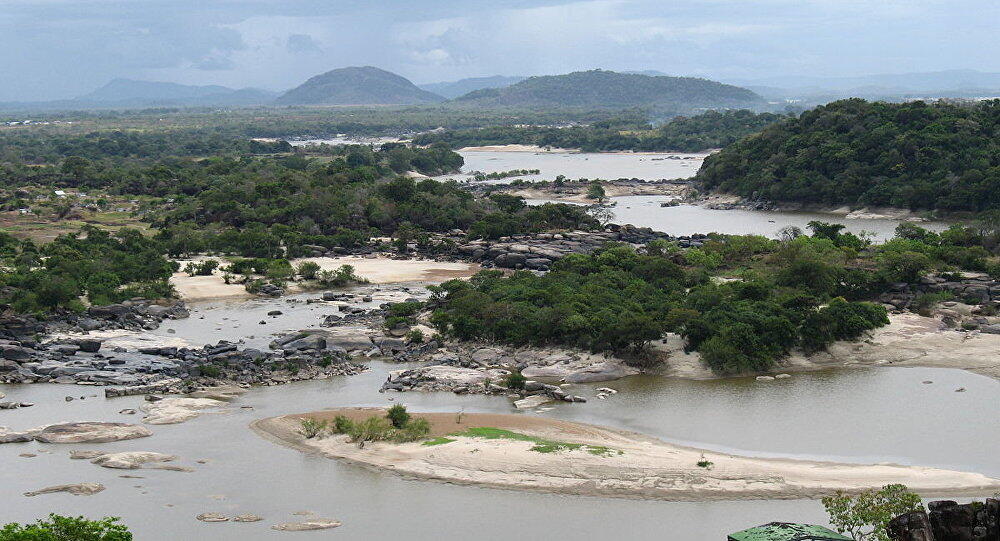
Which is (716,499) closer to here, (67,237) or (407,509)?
(407,509)

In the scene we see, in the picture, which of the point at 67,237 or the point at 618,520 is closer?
the point at 618,520

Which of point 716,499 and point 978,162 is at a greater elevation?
point 978,162

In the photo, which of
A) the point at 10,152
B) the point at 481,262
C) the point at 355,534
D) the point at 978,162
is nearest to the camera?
the point at 355,534

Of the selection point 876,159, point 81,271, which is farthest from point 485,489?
point 876,159

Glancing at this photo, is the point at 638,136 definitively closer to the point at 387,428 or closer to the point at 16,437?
the point at 387,428

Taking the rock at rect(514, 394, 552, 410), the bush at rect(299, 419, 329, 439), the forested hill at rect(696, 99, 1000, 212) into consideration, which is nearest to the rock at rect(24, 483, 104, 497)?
the bush at rect(299, 419, 329, 439)

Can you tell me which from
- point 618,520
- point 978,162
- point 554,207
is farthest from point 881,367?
point 978,162

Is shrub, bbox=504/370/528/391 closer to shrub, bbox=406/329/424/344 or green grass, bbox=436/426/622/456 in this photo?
green grass, bbox=436/426/622/456
